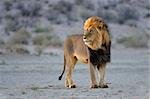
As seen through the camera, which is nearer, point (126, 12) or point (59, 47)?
point (59, 47)

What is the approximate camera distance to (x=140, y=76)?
21219mm

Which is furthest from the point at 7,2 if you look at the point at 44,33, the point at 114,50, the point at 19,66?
the point at 19,66

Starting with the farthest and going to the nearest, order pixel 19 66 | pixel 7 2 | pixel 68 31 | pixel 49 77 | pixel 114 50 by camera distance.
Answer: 1. pixel 7 2
2. pixel 68 31
3. pixel 114 50
4. pixel 19 66
5. pixel 49 77

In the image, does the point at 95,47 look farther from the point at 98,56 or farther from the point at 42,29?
the point at 42,29

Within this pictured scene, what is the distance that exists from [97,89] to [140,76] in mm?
5727

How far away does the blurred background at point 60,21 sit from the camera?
122 feet

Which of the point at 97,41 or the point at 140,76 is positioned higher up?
the point at 97,41

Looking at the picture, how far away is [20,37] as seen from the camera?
122 feet

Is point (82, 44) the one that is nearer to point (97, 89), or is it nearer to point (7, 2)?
point (97, 89)

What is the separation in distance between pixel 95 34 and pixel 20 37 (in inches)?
851

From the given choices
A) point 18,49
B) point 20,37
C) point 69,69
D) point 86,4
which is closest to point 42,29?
point 20,37

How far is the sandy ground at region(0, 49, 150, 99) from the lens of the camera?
14.7 metres

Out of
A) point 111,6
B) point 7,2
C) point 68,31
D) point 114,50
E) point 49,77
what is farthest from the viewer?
point 111,6

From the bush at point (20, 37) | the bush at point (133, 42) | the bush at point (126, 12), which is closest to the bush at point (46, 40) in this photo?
the bush at point (20, 37)
